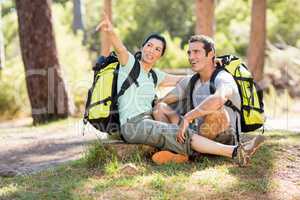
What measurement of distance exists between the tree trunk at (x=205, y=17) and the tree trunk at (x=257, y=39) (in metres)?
2.14

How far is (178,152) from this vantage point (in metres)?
4.96

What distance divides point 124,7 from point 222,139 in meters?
25.8

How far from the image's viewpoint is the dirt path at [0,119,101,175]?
18.4 feet

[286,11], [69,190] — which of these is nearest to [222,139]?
[69,190]

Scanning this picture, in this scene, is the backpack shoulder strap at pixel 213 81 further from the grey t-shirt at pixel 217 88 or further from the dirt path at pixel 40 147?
the dirt path at pixel 40 147

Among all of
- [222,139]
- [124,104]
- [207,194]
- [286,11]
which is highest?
[286,11]

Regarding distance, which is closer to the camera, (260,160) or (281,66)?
(260,160)

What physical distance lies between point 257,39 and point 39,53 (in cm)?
618

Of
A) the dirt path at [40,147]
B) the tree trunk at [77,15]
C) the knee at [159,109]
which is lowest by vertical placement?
the dirt path at [40,147]

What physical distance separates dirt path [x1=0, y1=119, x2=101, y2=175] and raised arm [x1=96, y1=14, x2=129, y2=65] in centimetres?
138

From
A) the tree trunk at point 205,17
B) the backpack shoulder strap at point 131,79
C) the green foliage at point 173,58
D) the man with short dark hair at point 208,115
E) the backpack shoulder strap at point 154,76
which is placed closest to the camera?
the man with short dark hair at point 208,115

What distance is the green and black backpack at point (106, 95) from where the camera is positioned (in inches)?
199

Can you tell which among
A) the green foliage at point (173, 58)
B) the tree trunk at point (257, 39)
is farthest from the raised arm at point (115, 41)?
the green foliage at point (173, 58)

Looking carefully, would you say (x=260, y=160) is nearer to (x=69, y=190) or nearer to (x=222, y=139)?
(x=222, y=139)
